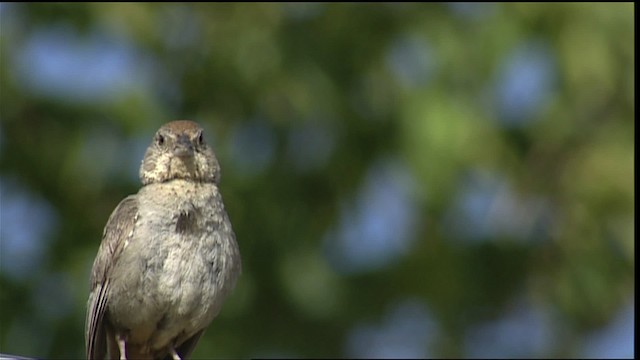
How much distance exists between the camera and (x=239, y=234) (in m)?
9.88

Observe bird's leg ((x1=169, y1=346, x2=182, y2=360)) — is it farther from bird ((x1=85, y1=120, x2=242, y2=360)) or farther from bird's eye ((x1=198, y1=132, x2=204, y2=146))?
bird's eye ((x1=198, y1=132, x2=204, y2=146))

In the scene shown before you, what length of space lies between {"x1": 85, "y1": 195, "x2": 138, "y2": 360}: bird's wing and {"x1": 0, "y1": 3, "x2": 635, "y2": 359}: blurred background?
1.33 meters

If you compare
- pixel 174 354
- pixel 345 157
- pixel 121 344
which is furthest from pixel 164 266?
pixel 345 157

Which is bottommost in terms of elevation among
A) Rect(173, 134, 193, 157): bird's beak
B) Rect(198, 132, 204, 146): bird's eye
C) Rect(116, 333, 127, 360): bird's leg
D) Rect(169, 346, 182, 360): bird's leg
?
Rect(116, 333, 127, 360): bird's leg

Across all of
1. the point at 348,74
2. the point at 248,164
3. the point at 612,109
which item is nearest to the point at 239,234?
the point at 248,164

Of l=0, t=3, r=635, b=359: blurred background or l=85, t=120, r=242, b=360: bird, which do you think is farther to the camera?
l=0, t=3, r=635, b=359: blurred background

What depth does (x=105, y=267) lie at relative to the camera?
8.28 metres

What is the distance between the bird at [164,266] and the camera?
8031 mm

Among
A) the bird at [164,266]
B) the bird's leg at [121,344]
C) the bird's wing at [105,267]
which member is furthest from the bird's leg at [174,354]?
the bird's wing at [105,267]

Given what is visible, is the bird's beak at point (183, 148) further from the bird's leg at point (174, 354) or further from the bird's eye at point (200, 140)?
the bird's leg at point (174, 354)

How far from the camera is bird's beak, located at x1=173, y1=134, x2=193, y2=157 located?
8.52 m

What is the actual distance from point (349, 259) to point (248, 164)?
2.75 ft

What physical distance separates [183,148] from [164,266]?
2.47 ft

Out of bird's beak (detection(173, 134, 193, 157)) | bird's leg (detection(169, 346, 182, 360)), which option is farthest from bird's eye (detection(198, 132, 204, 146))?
bird's leg (detection(169, 346, 182, 360))
